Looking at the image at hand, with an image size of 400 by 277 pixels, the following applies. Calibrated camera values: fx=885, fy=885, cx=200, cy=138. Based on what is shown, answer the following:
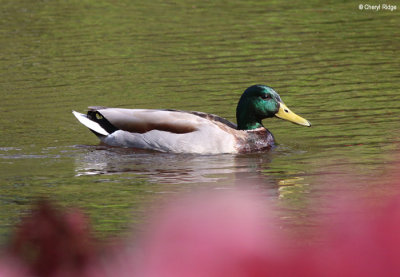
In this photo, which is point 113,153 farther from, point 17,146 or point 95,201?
point 95,201

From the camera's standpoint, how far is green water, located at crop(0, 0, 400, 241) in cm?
881

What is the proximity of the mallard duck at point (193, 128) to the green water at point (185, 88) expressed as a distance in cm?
22

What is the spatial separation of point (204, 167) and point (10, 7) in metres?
14.4

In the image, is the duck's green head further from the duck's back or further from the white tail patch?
the white tail patch

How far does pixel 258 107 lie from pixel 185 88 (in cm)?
324

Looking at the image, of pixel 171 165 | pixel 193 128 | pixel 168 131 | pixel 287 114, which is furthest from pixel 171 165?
pixel 287 114

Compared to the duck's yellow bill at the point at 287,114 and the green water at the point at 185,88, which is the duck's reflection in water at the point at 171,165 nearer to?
the green water at the point at 185,88

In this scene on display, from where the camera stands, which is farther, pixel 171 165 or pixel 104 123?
pixel 104 123

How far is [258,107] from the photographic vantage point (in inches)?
443

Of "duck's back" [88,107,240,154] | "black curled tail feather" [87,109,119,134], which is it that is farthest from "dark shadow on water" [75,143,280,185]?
"black curled tail feather" [87,109,119,134]

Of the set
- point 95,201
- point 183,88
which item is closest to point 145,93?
point 183,88

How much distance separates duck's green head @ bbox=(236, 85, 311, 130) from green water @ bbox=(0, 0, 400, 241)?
16.4 inches

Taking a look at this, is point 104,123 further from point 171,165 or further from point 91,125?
point 171,165

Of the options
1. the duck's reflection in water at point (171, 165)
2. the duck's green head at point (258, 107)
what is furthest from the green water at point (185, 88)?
the duck's green head at point (258, 107)
